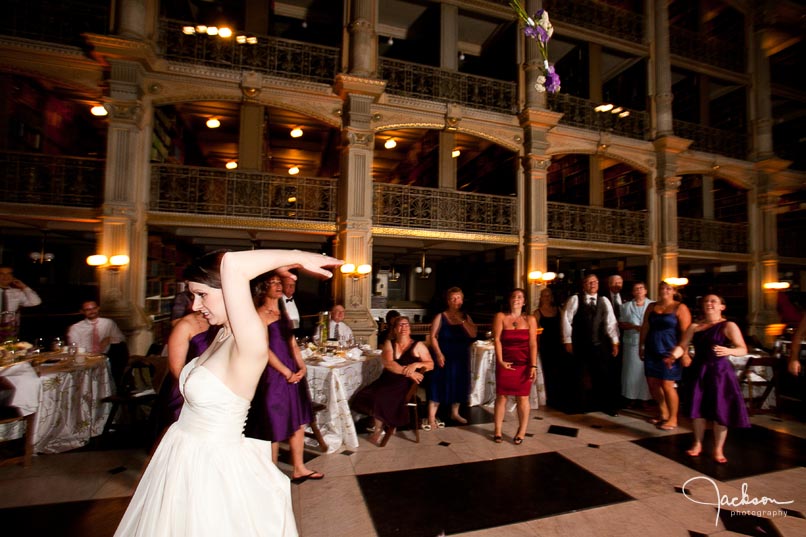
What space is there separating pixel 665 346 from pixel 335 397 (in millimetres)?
4241

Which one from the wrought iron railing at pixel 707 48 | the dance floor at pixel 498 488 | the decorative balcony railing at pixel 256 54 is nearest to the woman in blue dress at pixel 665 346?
the dance floor at pixel 498 488

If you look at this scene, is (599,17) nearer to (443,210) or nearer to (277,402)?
(443,210)

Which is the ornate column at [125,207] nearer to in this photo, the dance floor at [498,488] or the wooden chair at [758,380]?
the dance floor at [498,488]

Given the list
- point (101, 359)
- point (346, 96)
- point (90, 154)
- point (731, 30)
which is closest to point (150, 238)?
point (90, 154)

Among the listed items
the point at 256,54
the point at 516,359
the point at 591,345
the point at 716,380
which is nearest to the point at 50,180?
the point at 256,54

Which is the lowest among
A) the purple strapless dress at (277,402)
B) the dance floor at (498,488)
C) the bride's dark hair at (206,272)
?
the dance floor at (498,488)

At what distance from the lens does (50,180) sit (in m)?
7.49

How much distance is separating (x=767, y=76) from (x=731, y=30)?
2091mm

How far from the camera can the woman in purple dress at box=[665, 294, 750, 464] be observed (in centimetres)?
388

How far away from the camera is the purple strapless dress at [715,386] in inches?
153

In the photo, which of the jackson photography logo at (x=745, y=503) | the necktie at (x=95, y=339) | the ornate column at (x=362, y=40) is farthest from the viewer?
the ornate column at (x=362, y=40)

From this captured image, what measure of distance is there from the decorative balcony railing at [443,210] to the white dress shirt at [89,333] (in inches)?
216

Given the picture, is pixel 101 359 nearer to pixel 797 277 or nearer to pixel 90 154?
pixel 90 154

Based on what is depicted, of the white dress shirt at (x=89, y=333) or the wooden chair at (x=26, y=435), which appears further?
the white dress shirt at (x=89, y=333)
